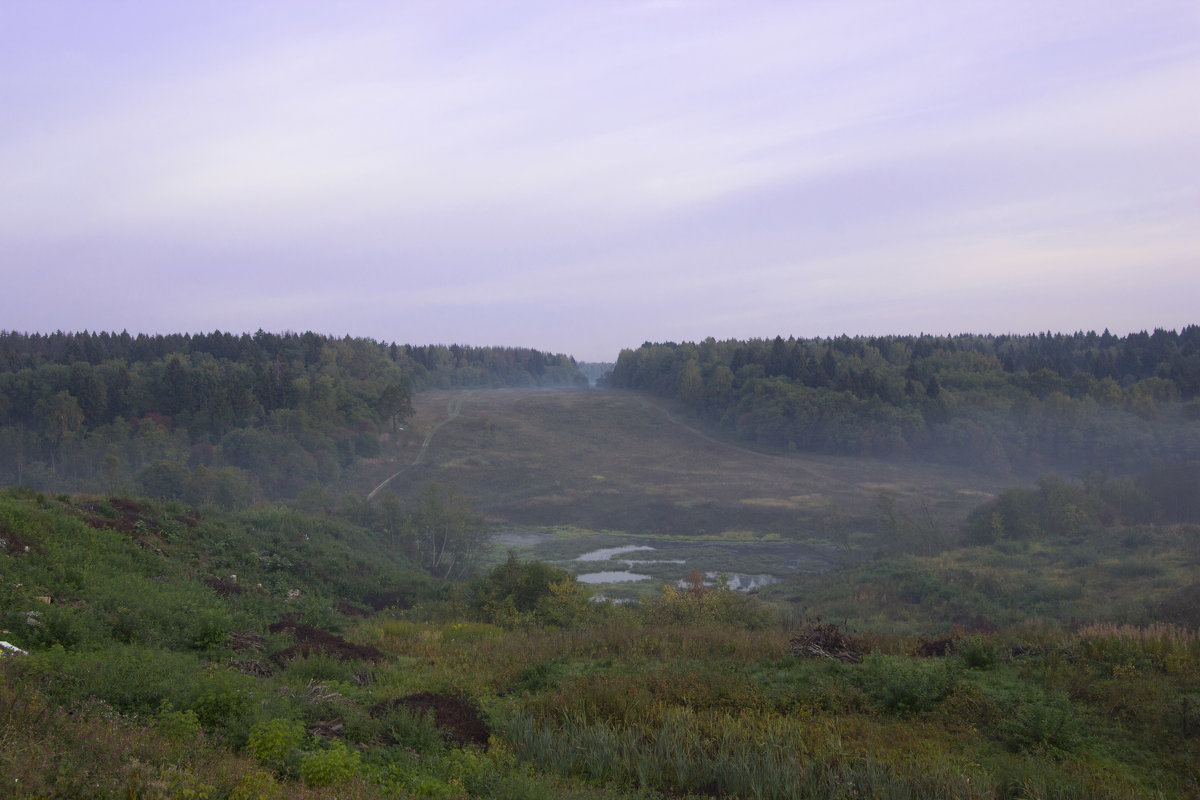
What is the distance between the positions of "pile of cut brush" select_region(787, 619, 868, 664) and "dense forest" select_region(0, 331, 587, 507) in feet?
135

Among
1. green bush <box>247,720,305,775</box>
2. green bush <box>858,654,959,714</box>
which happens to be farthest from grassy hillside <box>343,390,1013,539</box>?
green bush <box>247,720,305,775</box>

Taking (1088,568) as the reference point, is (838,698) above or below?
above

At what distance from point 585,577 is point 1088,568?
25523 millimetres

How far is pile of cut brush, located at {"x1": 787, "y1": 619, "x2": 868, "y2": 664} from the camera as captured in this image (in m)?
12.4

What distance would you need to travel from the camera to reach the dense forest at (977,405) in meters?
73.8

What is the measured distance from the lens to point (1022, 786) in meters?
7.32

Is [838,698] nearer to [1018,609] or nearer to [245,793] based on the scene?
[245,793]

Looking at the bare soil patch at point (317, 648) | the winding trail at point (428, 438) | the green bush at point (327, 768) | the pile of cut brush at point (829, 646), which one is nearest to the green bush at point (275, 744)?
the green bush at point (327, 768)

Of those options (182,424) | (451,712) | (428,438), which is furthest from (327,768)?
(428,438)

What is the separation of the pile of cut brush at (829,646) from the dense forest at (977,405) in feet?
219

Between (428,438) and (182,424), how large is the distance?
84.1 feet

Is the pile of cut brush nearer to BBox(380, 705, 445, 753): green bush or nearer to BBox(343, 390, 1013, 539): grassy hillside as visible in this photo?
BBox(380, 705, 445, 753): green bush

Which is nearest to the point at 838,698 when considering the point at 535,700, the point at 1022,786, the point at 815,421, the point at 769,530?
the point at 1022,786

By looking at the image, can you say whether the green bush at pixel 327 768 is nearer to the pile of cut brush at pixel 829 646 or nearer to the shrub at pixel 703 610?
the pile of cut brush at pixel 829 646
